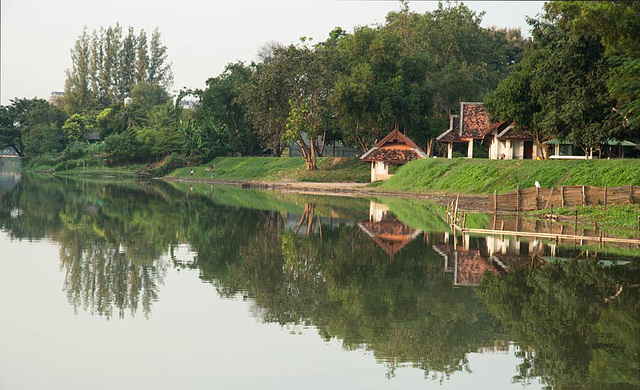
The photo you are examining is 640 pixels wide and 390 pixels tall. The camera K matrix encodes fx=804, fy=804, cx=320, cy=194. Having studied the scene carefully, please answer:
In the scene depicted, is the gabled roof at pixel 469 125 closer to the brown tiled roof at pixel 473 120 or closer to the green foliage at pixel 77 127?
the brown tiled roof at pixel 473 120

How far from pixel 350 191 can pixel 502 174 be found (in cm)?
1606

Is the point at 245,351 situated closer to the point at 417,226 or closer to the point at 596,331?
the point at 596,331

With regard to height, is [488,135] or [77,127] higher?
[77,127]

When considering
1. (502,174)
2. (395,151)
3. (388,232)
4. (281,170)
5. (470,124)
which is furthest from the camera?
(281,170)

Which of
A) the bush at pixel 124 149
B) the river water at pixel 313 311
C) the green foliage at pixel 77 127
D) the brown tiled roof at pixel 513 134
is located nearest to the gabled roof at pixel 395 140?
the brown tiled roof at pixel 513 134

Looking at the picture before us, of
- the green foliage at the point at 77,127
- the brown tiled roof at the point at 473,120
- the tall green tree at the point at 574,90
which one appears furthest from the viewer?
the green foliage at the point at 77,127

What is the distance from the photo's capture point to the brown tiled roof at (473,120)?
65062 millimetres

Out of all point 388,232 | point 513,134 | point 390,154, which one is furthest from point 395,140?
point 388,232

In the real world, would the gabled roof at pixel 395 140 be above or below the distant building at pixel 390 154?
above

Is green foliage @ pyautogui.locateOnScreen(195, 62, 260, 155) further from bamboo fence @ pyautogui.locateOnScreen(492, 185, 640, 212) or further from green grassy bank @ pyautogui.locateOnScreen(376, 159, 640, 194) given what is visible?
bamboo fence @ pyautogui.locateOnScreen(492, 185, 640, 212)

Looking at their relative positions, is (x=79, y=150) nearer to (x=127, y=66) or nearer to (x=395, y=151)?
(x=127, y=66)

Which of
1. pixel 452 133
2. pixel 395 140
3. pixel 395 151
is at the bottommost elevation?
pixel 395 151

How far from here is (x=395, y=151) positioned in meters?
66.6

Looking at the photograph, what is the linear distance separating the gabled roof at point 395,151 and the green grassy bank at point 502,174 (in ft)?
11.7
